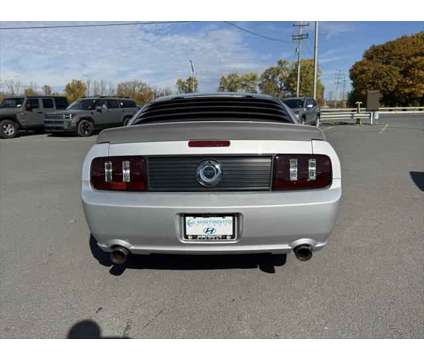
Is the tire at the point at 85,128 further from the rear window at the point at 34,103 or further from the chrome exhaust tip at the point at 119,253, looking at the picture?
the chrome exhaust tip at the point at 119,253

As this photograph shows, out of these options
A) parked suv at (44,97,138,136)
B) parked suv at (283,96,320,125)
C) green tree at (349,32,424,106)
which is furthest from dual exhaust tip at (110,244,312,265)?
green tree at (349,32,424,106)

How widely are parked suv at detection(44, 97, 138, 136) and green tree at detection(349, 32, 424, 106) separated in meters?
39.9

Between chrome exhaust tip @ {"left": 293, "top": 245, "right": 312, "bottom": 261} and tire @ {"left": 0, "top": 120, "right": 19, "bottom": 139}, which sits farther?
tire @ {"left": 0, "top": 120, "right": 19, "bottom": 139}

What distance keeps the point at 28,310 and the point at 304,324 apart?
82.0 inches

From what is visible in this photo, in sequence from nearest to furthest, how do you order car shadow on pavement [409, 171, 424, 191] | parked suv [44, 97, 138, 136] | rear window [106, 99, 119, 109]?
1. car shadow on pavement [409, 171, 424, 191]
2. parked suv [44, 97, 138, 136]
3. rear window [106, 99, 119, 109]

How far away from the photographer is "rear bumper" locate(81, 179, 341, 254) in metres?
Result: 2.33

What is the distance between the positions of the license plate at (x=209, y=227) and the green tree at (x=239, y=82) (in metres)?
73.8

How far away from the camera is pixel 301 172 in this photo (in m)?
2.41

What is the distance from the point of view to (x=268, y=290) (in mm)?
2756

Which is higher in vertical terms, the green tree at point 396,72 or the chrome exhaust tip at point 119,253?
the green tree at point 396,72

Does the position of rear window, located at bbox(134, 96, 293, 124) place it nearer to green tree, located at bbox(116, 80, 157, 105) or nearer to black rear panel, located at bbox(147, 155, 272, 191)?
black rear panel, located at bbox(147, 155, 272, 191)

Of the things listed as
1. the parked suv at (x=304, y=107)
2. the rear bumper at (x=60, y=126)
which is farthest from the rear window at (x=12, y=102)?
the parked suv at (x=304, y=107)

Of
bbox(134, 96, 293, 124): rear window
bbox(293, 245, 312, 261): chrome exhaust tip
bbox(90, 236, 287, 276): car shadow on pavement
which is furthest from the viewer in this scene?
bbox(134, 96, 293, 124): rear window

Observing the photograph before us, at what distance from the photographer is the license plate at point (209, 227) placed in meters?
2.37
